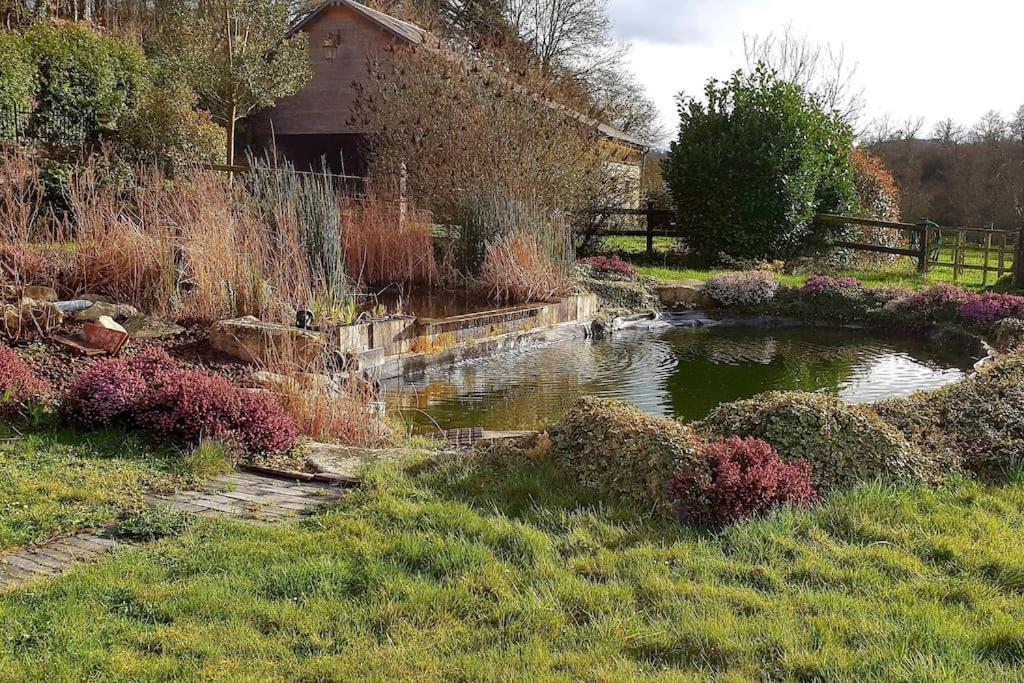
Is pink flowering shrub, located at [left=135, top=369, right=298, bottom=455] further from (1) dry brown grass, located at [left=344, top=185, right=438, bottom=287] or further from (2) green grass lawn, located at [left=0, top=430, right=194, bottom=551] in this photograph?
(1) dry brown grass, located at [left=344, top=185, right=438, bottom=287]

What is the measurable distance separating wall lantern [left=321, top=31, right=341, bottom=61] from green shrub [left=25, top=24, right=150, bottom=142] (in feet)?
18.1

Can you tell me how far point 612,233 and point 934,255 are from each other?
5.78m

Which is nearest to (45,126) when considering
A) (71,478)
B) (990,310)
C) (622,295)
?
(622,295)

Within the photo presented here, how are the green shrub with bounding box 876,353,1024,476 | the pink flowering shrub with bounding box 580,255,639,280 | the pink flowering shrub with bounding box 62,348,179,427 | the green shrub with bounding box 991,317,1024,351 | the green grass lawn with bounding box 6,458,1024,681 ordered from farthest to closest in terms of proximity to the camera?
the pink flowering shrub with bounding box 580,255,639,280 → the green shrub with bounding box 991,317,1024,351 → the pink flowering shrub with bounding box 62,348,179,427 → the green shrub with bounding box 876,353,1024,476 → the green grass lawn with bounding box 6,458,1024,681

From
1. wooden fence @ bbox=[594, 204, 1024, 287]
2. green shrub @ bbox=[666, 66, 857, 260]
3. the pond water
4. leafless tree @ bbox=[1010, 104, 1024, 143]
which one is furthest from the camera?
leafless tree @ bbox=[1010, 104, 1024, 143]

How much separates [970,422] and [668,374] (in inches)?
156

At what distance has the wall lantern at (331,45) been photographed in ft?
62.1

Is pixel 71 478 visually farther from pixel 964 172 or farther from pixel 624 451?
pixel 964 172

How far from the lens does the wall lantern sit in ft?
62.1

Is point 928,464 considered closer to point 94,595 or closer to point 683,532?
point 683,532

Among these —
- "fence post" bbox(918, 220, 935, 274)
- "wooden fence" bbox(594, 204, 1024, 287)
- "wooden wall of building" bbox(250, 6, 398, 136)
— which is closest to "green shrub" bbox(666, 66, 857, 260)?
"wooden fence" bbox(594, 204, 1024, 287)

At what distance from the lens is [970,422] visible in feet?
14.5

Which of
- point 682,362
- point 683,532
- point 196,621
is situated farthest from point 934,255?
point 196,621

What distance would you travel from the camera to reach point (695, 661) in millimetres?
2377
